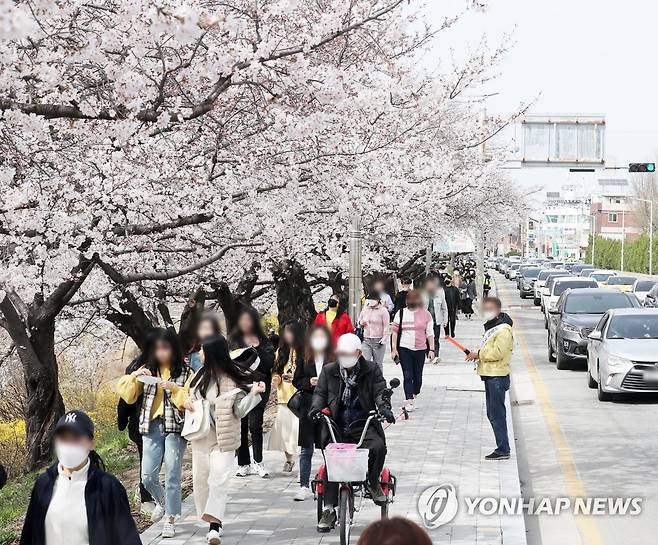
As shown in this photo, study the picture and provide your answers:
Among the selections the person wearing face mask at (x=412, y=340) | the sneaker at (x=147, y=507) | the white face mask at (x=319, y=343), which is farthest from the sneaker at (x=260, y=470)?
the person wearing face mask at (x=412, y=340)

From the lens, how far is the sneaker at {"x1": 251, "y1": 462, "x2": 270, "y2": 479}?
11.6 metres

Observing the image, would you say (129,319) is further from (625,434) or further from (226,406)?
(226,406)

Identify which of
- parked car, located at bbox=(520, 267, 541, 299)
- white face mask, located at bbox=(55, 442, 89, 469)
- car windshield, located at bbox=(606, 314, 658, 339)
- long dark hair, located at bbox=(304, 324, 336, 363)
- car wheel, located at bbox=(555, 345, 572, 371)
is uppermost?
white face mask, located at bbox=(55, 442, 89, 469)

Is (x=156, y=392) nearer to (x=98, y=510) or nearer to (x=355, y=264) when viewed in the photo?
(x=98, y=510)

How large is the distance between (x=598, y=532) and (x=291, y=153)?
559 centimetres

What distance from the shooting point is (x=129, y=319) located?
22922mm

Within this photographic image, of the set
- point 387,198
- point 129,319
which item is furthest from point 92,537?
point 129,319

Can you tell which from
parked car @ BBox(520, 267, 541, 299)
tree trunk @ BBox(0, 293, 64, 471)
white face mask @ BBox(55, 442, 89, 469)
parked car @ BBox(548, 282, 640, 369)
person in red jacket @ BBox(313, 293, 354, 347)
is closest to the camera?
white face mask @ BBox(55, 442, 89, 469)

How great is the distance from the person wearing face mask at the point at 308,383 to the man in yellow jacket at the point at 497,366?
2.03m

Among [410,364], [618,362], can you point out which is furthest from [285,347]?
[618,362]

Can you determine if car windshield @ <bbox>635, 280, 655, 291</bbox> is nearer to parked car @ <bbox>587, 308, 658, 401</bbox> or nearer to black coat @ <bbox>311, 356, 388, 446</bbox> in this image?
parked car @ <bbox>587, 308, 658, 401</bbox>

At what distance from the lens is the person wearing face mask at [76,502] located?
5.18m

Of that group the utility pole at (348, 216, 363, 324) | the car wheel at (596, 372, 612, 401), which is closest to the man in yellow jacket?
the utility pole at (348, 216, 363, 324)

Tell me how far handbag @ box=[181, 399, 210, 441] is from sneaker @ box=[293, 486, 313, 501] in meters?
1.85
